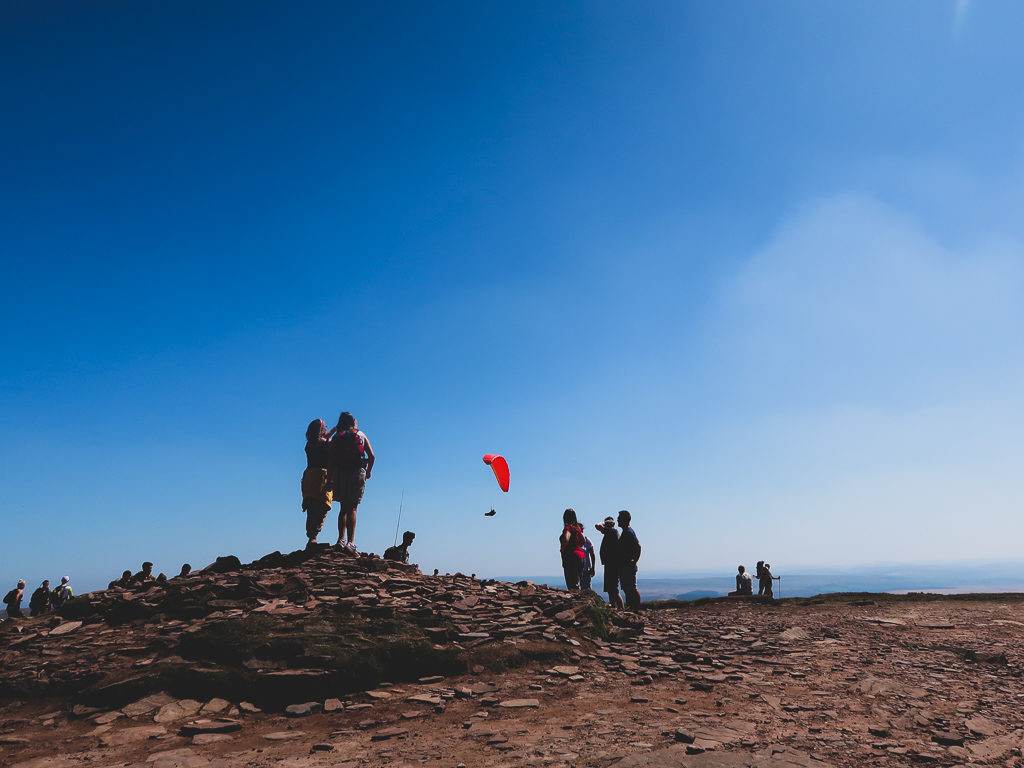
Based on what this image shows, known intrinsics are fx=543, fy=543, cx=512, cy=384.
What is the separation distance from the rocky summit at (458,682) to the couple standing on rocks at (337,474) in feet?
4.75

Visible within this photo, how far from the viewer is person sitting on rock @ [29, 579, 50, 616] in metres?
23.5

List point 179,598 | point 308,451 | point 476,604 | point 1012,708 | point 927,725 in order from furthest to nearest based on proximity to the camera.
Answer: point 308,451 < point 476,604 < point 179,598 < point 1012,708 < point 927,725

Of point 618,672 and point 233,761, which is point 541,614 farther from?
point 233,761

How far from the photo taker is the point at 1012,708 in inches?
290

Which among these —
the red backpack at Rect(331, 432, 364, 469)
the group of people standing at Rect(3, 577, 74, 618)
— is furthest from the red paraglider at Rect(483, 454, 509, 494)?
the group of people standing at Rect(3, 577, 74, 618)

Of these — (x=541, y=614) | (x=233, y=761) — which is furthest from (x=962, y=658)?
(x=233, y=761)

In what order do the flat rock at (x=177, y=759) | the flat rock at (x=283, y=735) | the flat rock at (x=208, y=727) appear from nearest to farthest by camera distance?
the flat rock at (x=177, y=759) < the flat rock at (x=283, y=735) < the flat rock at (x=208, y=727)

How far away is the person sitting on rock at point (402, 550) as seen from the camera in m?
16.9

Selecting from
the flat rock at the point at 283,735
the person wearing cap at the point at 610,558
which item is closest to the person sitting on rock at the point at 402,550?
the person wearing cap at the point at 610,558

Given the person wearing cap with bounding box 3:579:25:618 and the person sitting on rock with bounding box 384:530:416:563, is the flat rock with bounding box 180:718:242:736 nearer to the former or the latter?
the person sitting on rock with bounding box 384:530:416:563

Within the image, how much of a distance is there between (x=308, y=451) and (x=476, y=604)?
21.0 ft

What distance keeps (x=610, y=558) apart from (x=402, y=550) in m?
6.51

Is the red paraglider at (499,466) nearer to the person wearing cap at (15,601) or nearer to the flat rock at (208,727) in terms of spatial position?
the flat rock at (208,727)

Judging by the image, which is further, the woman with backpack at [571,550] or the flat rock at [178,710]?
the woman with backpack at [571,550]
